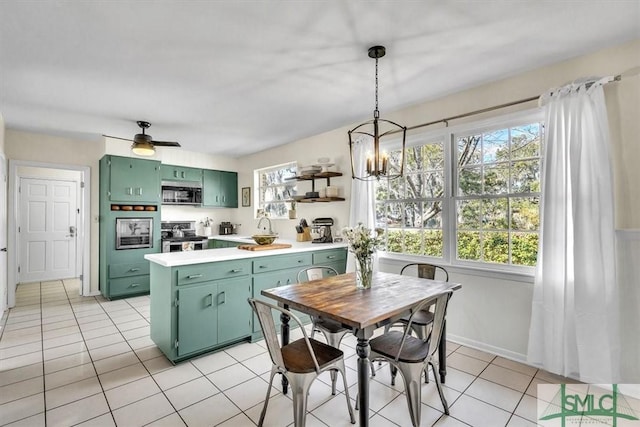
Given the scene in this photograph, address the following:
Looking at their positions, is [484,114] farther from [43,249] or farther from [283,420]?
[43,249]

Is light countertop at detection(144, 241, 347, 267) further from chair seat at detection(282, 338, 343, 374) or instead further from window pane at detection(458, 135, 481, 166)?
window pane at detection(458, 135, 481, 166)

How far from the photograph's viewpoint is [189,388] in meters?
2.29

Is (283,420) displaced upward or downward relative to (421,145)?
downward

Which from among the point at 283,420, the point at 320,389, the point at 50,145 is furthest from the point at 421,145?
the point at 50,145

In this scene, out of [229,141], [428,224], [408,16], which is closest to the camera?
[408,16]

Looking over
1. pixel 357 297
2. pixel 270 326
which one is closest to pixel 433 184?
pixel 357 297

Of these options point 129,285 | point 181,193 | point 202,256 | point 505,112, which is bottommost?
point 129,285

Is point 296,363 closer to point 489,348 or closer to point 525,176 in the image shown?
point 489,348

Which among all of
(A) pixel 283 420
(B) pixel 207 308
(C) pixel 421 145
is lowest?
(A) pixel 283 420

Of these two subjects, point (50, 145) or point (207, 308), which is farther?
point (50, 145)

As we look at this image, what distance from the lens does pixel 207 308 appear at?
2785mm

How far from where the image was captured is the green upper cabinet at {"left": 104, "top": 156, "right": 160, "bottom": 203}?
463 centimetres

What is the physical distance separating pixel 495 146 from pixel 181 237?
16.1ft

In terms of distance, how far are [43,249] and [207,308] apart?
506cm
